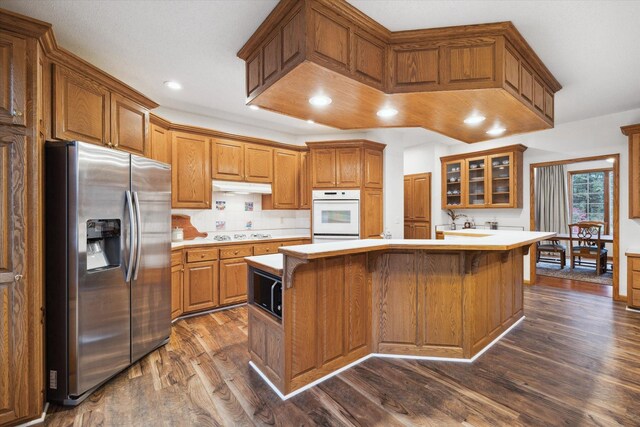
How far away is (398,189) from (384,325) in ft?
9.53

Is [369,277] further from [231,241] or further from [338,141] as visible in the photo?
[338,141]

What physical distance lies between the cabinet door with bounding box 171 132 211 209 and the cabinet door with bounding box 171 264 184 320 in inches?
30.9

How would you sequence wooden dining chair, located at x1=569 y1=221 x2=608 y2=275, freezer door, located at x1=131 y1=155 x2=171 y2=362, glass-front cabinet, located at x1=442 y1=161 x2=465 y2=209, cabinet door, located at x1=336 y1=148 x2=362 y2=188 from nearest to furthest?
freezer door, located at x1=131 y1=155 x2=171 y2=362, cabinet door, located at x1=336 y1=148 x2=362 y2=188, wooden dining chair, located at x1=569 y1=221 x2=608 y2=275, glass-front cabinet, located at x1=442 y1=161 x2=465 y2=209

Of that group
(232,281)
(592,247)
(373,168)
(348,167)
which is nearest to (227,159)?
(232,281)

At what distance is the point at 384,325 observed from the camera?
8.55 feet

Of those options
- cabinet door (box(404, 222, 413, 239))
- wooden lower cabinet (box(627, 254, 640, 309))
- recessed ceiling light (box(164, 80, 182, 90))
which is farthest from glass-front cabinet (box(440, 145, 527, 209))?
recessed ceiling light (box(164, 80, 182, 90))

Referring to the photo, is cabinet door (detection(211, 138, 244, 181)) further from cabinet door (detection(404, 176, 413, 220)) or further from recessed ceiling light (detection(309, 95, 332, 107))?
cabinet door (detection(404, 176, 413, 220))

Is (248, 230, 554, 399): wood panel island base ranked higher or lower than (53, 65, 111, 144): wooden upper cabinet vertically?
lower

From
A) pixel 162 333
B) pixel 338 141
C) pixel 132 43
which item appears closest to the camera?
pixel 132 43

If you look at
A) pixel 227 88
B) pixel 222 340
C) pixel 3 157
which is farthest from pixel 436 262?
pixel 3 157

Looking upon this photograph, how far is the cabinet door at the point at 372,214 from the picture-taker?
4523 millimetres

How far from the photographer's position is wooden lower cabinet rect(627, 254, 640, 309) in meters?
3.72

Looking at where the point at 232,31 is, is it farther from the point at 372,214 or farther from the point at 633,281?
→ the point at 633,281

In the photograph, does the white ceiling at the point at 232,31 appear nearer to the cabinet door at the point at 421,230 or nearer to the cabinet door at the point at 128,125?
the cabinet door at the point at 128,125
